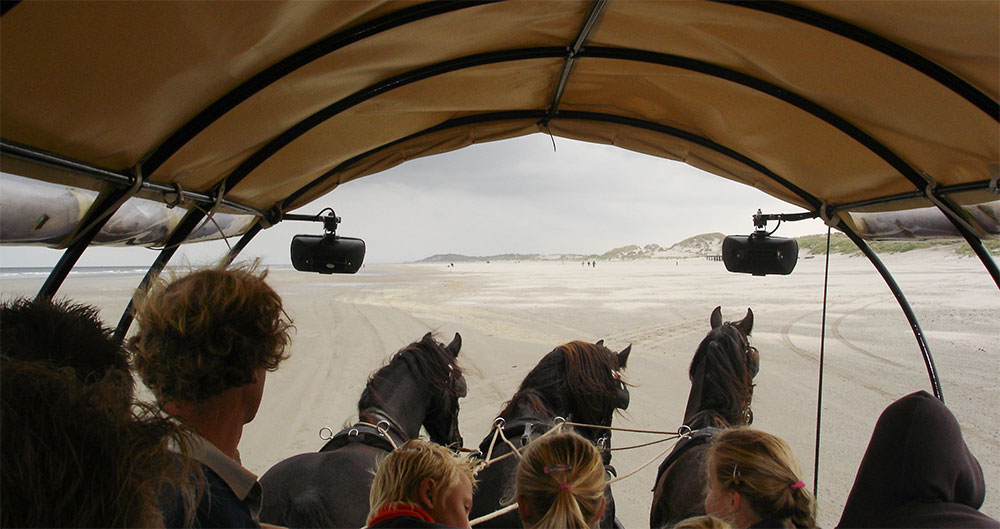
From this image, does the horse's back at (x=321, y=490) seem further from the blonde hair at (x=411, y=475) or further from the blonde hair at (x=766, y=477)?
the blonde hair at (x=766, y=477)

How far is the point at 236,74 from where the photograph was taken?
185cm

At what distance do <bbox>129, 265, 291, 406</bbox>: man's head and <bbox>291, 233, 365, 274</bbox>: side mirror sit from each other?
1956 mm

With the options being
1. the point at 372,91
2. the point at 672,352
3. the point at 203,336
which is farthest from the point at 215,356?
the point at 672,352

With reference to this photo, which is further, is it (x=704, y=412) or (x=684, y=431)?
(x=704, y=412)

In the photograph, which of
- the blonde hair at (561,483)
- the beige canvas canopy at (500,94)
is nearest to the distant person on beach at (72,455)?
the beige canvas canopy at (500,94)

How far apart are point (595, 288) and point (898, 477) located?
22.2 meters

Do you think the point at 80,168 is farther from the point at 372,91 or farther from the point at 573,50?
the point at 573,50

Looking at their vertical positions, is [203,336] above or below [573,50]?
below

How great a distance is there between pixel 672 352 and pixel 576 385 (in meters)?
8.46

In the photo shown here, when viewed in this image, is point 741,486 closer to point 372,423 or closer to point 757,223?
point 372,423

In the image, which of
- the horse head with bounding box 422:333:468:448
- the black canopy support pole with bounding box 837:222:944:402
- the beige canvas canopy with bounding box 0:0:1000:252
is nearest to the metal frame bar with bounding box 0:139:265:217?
the beige canvas canopy with bounding box 0:0:1000:252

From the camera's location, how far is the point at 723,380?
2859mm

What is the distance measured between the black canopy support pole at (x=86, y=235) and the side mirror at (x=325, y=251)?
1.17 m

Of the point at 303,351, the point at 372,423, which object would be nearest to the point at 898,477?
the point at 372,423
